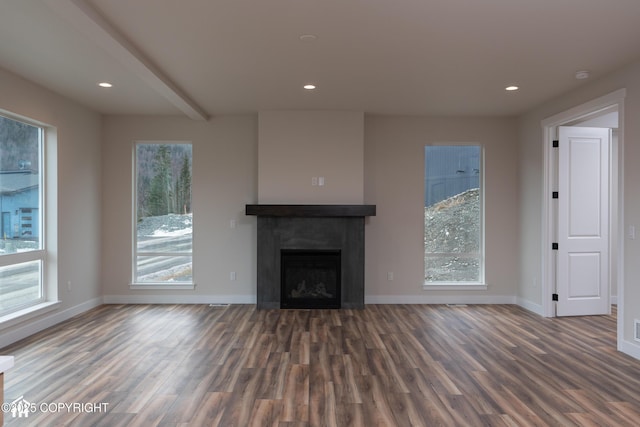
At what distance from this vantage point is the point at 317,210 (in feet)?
17.3

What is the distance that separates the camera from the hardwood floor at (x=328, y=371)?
257 cm

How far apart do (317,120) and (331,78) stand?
4.56ft

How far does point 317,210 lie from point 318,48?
2339mm

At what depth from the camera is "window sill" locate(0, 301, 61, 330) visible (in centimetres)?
388

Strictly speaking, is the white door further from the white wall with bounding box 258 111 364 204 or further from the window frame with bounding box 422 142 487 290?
the white wall with bounding box 258 111 364 204

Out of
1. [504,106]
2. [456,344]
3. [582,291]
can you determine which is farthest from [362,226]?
[582,291]

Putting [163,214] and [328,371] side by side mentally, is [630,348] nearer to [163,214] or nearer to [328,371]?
[328,371]

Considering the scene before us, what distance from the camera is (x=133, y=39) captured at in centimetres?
314

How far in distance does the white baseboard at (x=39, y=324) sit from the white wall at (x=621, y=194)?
573 centimetres

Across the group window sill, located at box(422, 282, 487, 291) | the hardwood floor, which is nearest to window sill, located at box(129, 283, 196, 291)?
the hardwood floor

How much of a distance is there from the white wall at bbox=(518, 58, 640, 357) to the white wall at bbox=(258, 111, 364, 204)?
222 cm

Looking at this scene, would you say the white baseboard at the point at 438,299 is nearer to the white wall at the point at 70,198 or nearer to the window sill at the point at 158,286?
the window sill at the point at 158,286

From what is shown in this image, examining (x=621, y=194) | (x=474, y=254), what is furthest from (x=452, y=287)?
(x=621, y=194)

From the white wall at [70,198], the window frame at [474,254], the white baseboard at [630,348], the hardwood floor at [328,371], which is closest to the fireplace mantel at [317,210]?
the window frame at [474,254]
